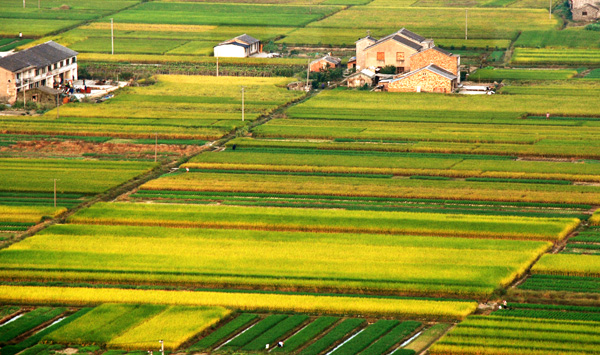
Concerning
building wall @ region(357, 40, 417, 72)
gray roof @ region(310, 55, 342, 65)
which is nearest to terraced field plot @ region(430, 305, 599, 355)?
building wall @ region(357, 40, 417, 72)

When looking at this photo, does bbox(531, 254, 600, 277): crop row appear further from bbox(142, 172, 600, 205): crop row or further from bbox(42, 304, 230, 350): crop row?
bbox(42, 304, 230, 350): crop row

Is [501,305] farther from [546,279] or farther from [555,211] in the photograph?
[555,211]

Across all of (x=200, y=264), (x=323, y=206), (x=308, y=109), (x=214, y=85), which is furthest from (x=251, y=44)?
(x=200, y=264)

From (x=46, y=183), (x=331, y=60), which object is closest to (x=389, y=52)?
(x=331, y=60)

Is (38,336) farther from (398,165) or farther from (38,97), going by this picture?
(38,97)

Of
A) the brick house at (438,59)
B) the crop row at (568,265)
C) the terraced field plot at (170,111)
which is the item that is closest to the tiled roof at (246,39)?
the terraced field plot at (170,111)

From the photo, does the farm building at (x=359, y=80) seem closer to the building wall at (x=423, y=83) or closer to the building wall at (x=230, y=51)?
the building wall at (x=423, y=83)

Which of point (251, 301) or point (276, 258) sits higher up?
point (276, 258)
